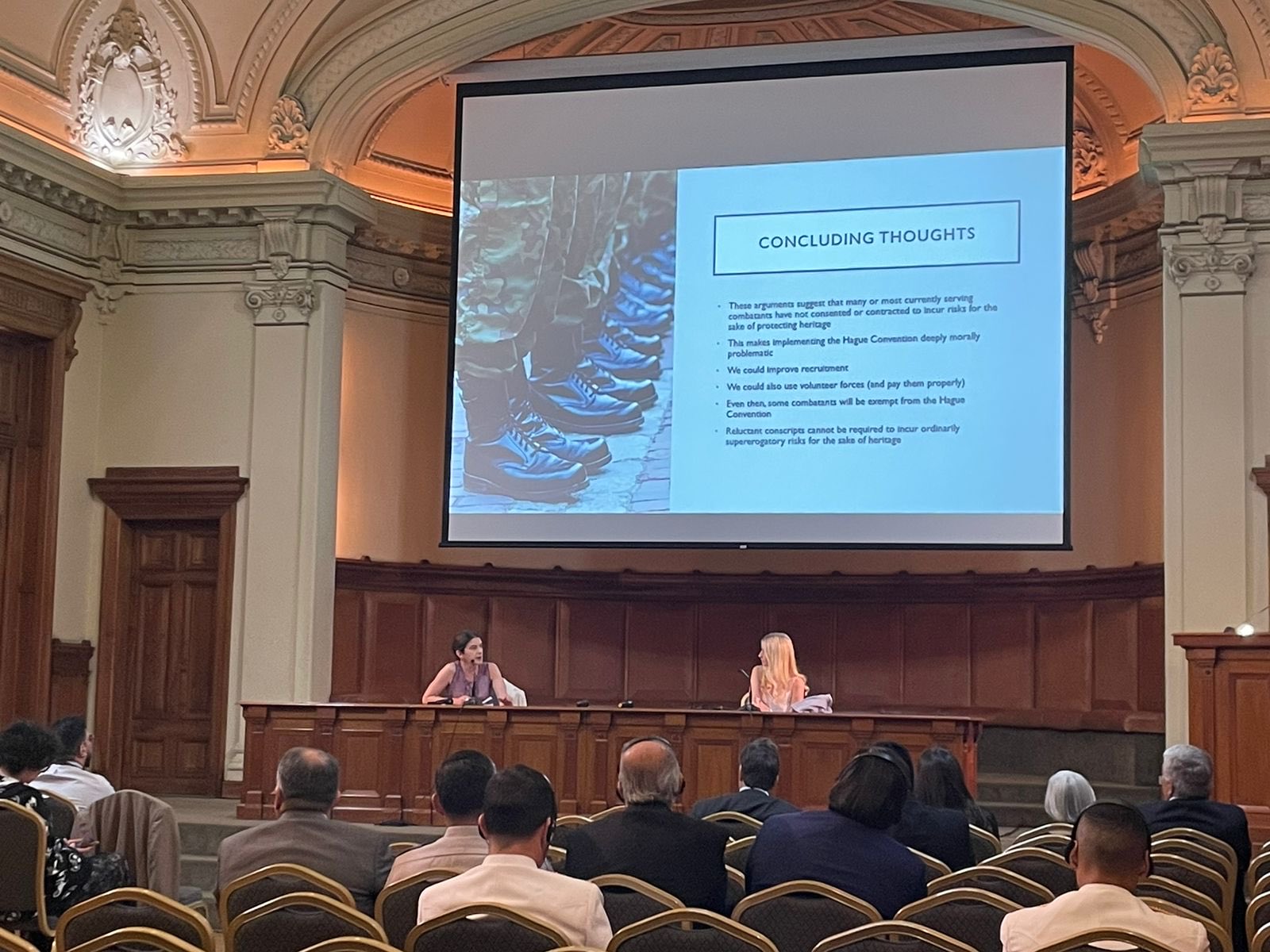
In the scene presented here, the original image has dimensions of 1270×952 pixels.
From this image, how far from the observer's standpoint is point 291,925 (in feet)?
12.0

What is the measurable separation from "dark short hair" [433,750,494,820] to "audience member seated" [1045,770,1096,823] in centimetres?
242

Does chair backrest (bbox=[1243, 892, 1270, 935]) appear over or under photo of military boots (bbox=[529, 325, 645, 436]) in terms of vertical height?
under

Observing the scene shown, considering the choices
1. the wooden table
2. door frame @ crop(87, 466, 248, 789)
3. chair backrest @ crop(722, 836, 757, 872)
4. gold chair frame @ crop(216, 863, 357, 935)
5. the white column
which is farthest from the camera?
door frame @ crop(87, 466, 248, 789)

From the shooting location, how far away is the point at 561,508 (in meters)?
11.5

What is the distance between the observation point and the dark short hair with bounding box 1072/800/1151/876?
3564 mm

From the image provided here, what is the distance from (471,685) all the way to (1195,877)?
6.41 m

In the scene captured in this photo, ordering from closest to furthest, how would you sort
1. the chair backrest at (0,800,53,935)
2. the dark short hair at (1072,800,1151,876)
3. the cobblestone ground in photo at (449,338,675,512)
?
the dark short hair at (1072,800,1151,876) → the chair backrest at (0,800,53,935) → the cobblestone ground in photo at (449,338,675,512)

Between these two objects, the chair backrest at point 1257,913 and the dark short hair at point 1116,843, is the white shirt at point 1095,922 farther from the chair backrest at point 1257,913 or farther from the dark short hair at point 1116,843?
the chair backrest at point 1257,913

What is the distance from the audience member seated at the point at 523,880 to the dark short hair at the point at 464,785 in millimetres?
571

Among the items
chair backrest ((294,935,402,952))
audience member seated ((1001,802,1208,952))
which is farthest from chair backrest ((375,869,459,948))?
audience member seated ((1001,802,1208,952))

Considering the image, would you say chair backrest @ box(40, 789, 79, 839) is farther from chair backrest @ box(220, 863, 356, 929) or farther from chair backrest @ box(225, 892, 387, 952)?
chair backrest @ box(225, 892, 387, 952)

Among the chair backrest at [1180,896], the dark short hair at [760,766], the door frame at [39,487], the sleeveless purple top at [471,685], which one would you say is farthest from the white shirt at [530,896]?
the door frame at [39,487]

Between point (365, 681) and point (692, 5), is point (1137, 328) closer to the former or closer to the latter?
point (692, 5)

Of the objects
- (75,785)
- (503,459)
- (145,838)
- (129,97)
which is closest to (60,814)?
(145,838)
